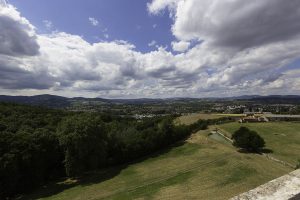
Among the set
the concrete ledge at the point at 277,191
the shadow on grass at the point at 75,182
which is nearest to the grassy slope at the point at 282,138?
the shadow on grass at the point at 75,182

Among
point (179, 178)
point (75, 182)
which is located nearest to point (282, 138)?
point (179, 178)

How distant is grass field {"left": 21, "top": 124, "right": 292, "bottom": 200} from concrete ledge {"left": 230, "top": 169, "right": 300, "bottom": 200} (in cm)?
3112

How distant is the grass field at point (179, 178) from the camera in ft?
120

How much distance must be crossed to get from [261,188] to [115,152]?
54.7 m

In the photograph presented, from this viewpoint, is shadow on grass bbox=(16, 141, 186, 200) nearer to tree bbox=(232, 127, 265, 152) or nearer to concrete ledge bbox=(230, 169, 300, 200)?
tree bbox=(232, 127, 265, 152)

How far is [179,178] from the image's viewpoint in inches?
1672

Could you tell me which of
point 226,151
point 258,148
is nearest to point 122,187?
point 226,151

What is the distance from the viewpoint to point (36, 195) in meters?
40.7

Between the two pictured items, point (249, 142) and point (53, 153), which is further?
point (249, 142)

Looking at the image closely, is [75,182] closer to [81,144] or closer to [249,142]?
[81,144]

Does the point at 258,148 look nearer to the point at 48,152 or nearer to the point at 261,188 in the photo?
the point at 48,152

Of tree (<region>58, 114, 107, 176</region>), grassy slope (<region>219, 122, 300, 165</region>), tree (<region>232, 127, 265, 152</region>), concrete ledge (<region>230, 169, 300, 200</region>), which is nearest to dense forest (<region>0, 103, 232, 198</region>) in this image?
tree (<region>58, 114, 107, 176</region>)

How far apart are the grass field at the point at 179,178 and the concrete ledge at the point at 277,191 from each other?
1225 inches

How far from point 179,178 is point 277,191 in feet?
130
